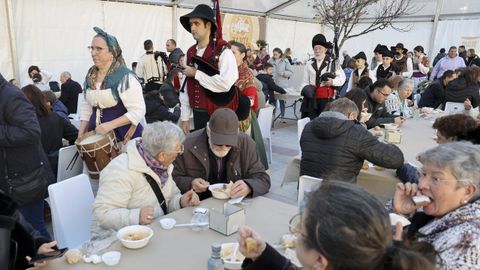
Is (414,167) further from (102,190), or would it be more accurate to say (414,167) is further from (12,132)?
(12,132)

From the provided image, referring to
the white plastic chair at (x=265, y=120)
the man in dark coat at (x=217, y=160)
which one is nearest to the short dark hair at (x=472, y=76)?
the white plastic chair at (x=265, y=120)

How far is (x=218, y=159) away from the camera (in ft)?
9.29

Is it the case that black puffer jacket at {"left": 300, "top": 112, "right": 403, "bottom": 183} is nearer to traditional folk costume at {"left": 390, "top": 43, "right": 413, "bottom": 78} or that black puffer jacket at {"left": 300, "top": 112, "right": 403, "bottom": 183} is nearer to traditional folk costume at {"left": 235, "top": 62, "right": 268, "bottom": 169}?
traditional folk costume at {"left": 235, "top": 62, "right": 268, "bottom": 169}

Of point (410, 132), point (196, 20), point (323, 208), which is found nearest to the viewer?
point (323, 208)

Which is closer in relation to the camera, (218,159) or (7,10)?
(218,159)

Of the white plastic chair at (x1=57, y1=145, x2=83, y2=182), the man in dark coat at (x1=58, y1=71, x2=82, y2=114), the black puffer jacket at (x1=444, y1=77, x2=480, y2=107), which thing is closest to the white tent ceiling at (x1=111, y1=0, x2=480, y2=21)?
the man in dark coat at (x1=58, y1=71, x2=82, y2=114)

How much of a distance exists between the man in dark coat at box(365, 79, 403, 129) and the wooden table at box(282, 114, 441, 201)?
223 millimetres

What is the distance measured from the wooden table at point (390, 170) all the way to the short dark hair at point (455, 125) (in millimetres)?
402

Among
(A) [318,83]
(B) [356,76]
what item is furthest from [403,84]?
(B) [356,76]

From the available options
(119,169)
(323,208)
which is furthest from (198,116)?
(323,208)

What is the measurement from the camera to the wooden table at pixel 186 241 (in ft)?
5.51

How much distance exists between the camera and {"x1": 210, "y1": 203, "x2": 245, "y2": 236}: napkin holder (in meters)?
1.97

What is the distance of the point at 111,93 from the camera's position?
3037 mm

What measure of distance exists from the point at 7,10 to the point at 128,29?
2766 millimetres
